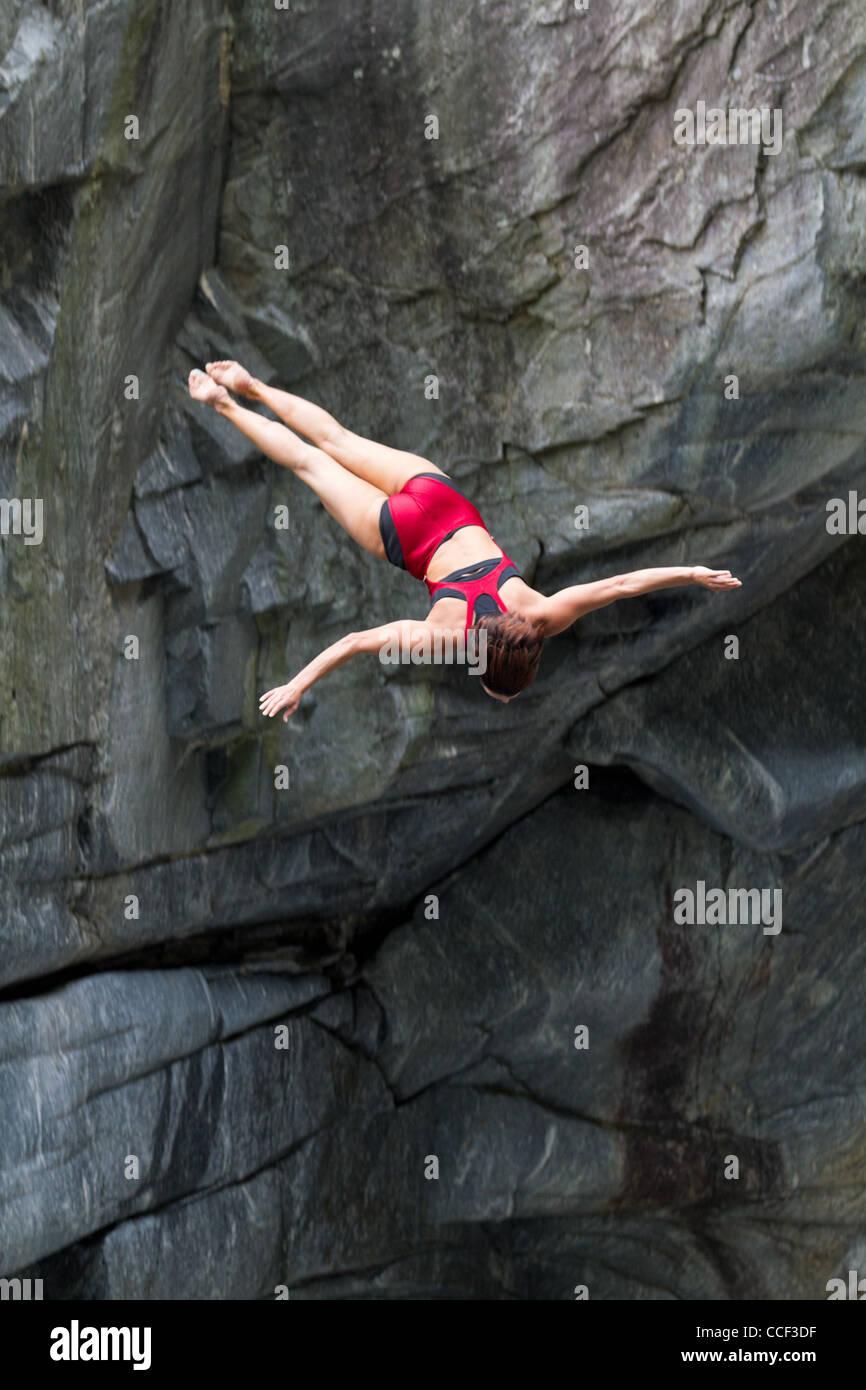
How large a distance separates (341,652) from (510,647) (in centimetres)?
65

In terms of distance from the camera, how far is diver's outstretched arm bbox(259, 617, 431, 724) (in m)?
5.86

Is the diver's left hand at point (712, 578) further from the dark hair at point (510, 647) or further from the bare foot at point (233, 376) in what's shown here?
the bare foot at point (233, 376)

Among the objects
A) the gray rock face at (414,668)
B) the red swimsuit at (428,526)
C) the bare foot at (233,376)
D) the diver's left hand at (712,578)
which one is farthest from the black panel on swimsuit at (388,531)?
the gray rock face at (414,668)

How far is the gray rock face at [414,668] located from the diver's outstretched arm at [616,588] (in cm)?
169

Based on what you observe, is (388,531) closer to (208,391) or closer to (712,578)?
(208,391)

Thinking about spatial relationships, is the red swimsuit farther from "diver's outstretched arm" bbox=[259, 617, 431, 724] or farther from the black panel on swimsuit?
"diver's outstretched arm" bbox=[259, 617, 431, 724]

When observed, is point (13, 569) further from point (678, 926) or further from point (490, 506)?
point (678, 926)

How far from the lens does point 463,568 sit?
643 cm

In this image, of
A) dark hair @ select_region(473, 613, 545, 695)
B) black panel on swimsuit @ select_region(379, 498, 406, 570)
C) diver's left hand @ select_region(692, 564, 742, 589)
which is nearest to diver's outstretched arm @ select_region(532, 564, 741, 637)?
diver's left hand @ select_region(692, 564, 742, 589)

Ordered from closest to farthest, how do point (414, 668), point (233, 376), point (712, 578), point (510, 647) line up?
point (712, 578), point (510, 647), point (233, 376), point (414, 668)

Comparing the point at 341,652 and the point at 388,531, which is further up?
the point at 388,531

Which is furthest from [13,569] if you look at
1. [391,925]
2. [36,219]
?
[391,925]

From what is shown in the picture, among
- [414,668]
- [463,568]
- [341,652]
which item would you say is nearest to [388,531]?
[463,568]

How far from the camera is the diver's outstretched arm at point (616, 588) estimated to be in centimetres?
593
